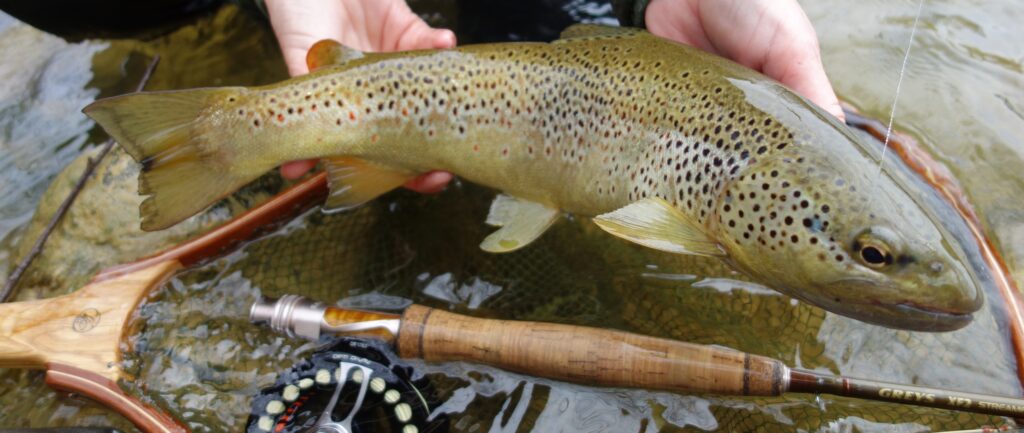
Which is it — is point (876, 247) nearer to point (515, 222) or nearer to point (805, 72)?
point (805, 72)

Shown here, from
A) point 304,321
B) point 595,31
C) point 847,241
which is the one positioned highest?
point 595,31

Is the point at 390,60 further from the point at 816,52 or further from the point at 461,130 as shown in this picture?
the point at 816,52

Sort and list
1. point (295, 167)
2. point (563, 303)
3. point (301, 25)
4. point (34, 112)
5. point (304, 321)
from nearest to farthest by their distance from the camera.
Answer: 1. point (304, 321)
2. point (563, 303)
3. point (295, 167)
4. point (301, 25)
5. point (34, 112)

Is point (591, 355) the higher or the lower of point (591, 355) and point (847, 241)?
the lower

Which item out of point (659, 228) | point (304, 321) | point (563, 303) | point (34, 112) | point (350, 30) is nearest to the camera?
point (659, 228)

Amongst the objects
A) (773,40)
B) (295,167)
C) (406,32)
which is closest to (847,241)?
(773,40)

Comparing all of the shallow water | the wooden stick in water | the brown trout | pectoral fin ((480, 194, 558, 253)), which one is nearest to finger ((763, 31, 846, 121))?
the brown trout

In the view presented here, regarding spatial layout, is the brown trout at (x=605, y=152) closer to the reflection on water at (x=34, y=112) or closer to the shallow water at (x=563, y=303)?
the shallow water at (x=563, y=303)

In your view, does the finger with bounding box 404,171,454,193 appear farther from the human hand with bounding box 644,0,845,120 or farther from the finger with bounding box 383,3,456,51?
the human hand with bounding box 644,0,845,120
